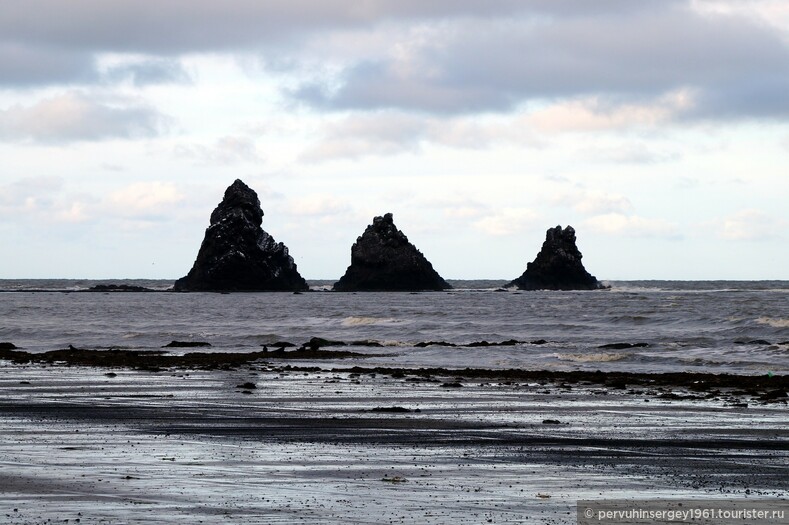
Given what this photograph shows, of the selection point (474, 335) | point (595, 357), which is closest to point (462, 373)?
point (595, 357)

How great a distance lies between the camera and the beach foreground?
12461mm

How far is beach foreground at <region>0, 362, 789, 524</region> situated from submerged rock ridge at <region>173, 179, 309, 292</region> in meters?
155

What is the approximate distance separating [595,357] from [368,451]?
98.9ft

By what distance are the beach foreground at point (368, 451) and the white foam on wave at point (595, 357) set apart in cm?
1476

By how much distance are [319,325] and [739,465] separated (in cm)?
6327

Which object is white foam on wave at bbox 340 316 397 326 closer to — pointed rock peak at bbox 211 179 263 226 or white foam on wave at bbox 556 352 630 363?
white foam on wave at bbox 556 352 630 363

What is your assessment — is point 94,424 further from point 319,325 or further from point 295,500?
point 319,325

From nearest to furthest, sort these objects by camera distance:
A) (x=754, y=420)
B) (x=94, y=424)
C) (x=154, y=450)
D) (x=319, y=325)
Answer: (x=154, y=450), (x=94, y=424), (x=754, y=420), (x=319, y=325)

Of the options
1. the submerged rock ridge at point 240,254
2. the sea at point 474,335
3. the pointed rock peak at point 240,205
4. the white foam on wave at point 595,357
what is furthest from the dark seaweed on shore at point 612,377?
the pointed rock peak at point 240,205

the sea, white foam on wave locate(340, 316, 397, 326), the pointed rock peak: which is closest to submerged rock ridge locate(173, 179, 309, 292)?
the pointed rock peak

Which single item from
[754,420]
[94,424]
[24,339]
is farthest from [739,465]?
[24,339]

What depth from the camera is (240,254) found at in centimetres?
18350

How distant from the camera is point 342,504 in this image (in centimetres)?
1257

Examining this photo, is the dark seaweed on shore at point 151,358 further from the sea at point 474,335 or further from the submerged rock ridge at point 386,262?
the submerged rock ridge at point 386,262
